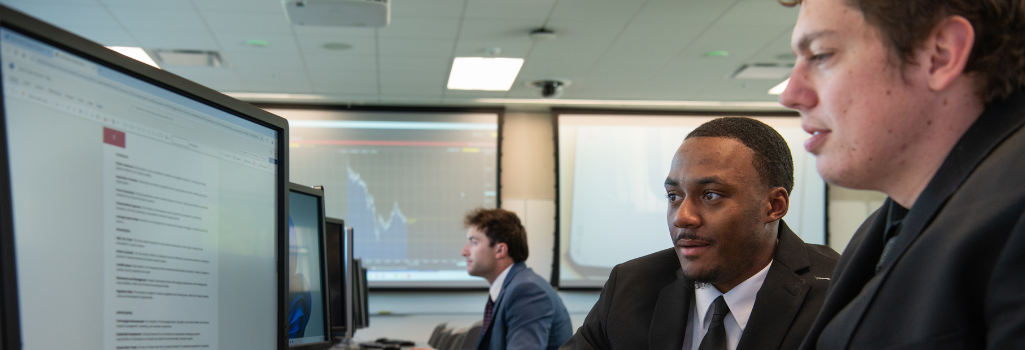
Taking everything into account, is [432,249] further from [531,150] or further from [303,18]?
[303,18]

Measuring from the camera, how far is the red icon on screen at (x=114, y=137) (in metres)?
0.70

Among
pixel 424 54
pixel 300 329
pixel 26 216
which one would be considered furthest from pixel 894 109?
pixel 424 54

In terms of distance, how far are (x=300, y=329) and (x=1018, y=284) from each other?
3.92 ft

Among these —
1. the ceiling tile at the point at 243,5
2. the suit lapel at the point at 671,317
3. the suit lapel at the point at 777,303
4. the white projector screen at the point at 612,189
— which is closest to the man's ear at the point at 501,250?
the ceiling tile at the point at 243,5

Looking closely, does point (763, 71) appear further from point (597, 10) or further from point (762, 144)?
point (762, 144)

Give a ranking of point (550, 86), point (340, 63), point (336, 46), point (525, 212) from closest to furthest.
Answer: point (336, 46), point (340, 63), point (550, 86), point (525, 212)

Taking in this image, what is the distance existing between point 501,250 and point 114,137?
2.77m

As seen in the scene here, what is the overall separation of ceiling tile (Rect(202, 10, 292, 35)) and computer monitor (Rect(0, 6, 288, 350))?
3.08 m

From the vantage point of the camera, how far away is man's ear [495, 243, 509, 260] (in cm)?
342

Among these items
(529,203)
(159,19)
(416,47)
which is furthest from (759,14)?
(159,19)

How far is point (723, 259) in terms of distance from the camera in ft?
4.02

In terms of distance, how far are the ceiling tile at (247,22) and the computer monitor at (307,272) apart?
2620mm

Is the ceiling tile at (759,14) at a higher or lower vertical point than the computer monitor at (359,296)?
higher

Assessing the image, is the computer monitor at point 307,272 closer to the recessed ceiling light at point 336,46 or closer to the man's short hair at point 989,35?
the man's short hair at point 989,35
